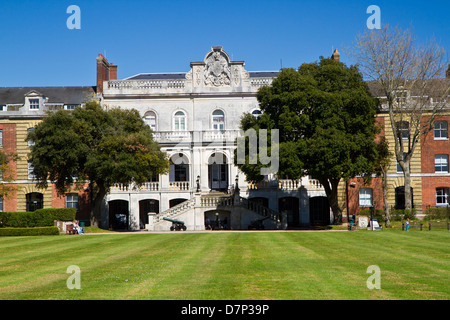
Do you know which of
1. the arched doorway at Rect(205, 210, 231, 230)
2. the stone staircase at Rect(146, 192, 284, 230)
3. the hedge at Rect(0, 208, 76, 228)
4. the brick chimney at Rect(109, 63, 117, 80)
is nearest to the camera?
the hedge at Rect(0, 208, 76, 228)

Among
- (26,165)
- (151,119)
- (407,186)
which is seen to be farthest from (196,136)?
(407,186)

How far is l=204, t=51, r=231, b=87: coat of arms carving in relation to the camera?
163 feet

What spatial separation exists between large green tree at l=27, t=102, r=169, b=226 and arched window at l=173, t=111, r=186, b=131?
10413mm

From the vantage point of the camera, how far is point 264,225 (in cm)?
4038

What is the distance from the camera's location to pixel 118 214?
4872cm

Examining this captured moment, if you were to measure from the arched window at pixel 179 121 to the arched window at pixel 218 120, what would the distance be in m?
2.96

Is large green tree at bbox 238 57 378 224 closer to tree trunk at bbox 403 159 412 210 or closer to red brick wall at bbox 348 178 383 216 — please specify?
tree trunk at bbox 403 159 412 210

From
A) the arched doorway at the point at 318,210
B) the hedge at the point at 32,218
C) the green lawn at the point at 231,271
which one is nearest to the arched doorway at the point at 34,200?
the hedge at the point at 32,218

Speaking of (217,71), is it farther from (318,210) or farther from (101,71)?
(318,210)

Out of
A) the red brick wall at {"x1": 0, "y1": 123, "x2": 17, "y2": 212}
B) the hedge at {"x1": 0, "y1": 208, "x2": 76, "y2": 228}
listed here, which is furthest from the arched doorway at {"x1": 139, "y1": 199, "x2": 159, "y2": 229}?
the red brick wall at {"x1": 0, "y1": 123, "x2": 17, "y2": 212}

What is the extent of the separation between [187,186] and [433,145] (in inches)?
918

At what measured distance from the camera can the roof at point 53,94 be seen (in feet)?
168

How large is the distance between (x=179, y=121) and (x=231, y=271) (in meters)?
36.7
